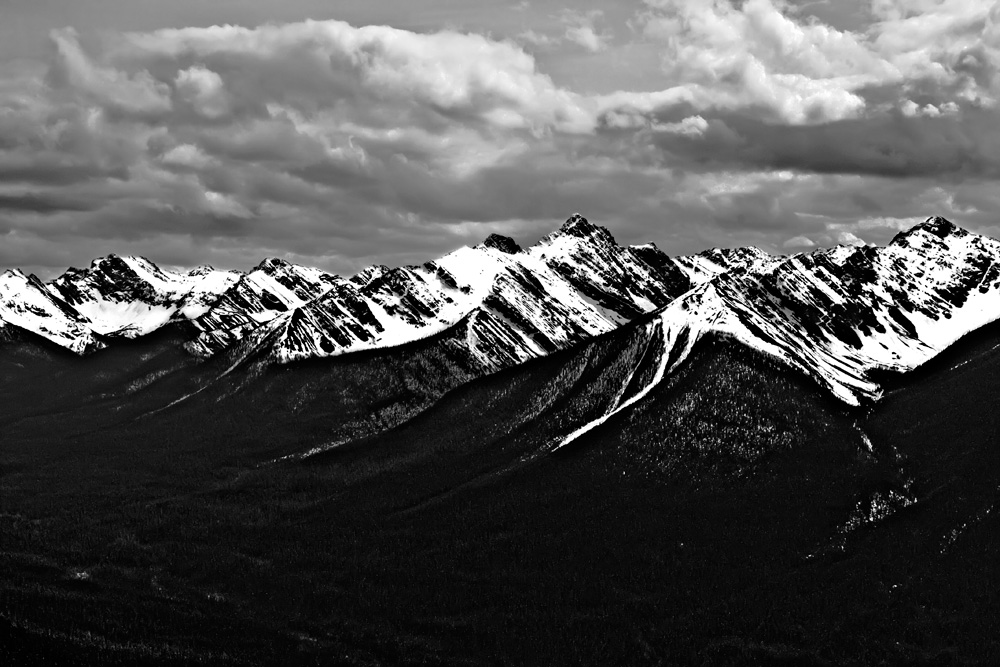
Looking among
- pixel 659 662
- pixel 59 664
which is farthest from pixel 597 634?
pixel 59 664

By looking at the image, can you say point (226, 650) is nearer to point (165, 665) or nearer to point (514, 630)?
point (165, 665)

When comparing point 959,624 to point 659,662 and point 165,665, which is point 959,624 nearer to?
point 659,662

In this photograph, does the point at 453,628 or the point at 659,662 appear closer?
the point at 659,662

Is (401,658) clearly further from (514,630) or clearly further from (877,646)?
(877,646)

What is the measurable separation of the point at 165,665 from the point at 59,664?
19323mm

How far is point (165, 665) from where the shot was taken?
192m

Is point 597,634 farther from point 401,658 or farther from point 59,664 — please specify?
point 59,664

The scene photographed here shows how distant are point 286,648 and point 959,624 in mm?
111610

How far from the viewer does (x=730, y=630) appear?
193 metres

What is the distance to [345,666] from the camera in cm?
18862

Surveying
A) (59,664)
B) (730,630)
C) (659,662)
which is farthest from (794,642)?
(59,664)

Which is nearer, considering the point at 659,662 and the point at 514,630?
the point at 659,662

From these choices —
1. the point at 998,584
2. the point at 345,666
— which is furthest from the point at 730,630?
the point at 345,666

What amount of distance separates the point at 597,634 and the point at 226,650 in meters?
63.0
